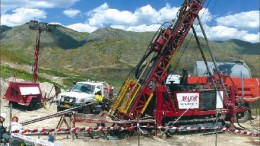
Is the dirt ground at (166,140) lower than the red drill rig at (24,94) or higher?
lower

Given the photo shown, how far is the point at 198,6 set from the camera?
733 inches

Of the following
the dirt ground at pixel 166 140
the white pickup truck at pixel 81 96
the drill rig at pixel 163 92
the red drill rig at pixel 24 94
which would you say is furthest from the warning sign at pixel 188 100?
the red drill rig at pixel 24 94

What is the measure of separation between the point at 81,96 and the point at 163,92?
19.4 feet

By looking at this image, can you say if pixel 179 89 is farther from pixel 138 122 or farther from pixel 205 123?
pixel 138 122

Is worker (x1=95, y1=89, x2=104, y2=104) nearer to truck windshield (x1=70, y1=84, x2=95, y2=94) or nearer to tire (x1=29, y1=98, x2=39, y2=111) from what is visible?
truck windshield (x1=70, y1=84, x2=95, y2=94)

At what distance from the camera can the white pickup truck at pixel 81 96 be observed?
72.6ft

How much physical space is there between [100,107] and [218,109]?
256 inches

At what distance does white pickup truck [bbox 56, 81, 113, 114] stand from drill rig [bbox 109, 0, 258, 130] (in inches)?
163

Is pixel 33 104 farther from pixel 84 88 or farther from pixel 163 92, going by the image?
pixel 163 92

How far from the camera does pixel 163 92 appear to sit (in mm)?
18469

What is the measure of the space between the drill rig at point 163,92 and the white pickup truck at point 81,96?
4147 mm

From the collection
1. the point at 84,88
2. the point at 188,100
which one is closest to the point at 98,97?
the point at 84,88

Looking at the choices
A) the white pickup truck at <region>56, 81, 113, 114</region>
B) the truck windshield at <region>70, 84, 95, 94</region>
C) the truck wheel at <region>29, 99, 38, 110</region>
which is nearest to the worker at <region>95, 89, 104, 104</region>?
the white pickup truck at <region>56, 81, 113, 114</region>

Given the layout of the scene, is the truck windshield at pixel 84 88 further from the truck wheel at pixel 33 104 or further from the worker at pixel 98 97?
the truck wheel at pixel 33 104
